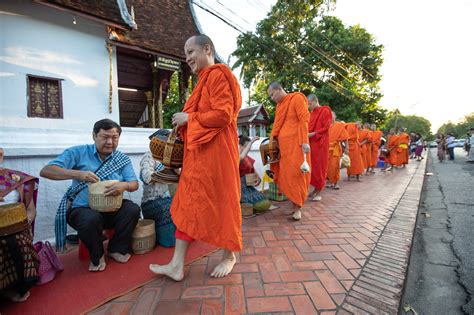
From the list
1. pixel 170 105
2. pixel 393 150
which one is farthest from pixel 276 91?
pixel 170 105

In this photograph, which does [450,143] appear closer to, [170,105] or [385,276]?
[385,276]

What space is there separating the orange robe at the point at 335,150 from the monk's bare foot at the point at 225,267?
4.49m

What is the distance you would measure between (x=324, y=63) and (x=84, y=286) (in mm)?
21165

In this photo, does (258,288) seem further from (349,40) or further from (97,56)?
(349,40)

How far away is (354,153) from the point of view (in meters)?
7.23

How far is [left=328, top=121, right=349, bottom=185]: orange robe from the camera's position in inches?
235

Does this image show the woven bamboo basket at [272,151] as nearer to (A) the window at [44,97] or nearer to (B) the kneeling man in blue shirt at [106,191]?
(B) the kneeling man in blue shirt at [106,191]

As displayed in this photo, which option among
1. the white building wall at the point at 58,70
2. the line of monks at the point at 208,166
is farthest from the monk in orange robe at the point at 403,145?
the line of monks at the point at 208,166

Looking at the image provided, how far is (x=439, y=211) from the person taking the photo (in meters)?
4.34

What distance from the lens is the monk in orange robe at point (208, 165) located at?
71.0 inches

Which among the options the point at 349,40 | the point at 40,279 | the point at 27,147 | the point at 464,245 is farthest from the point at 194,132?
the point at 349,40

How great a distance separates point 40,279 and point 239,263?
166cm

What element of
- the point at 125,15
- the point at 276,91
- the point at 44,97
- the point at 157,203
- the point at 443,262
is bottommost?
the point at 443,262

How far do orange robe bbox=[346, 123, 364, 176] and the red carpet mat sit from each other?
5.95m
